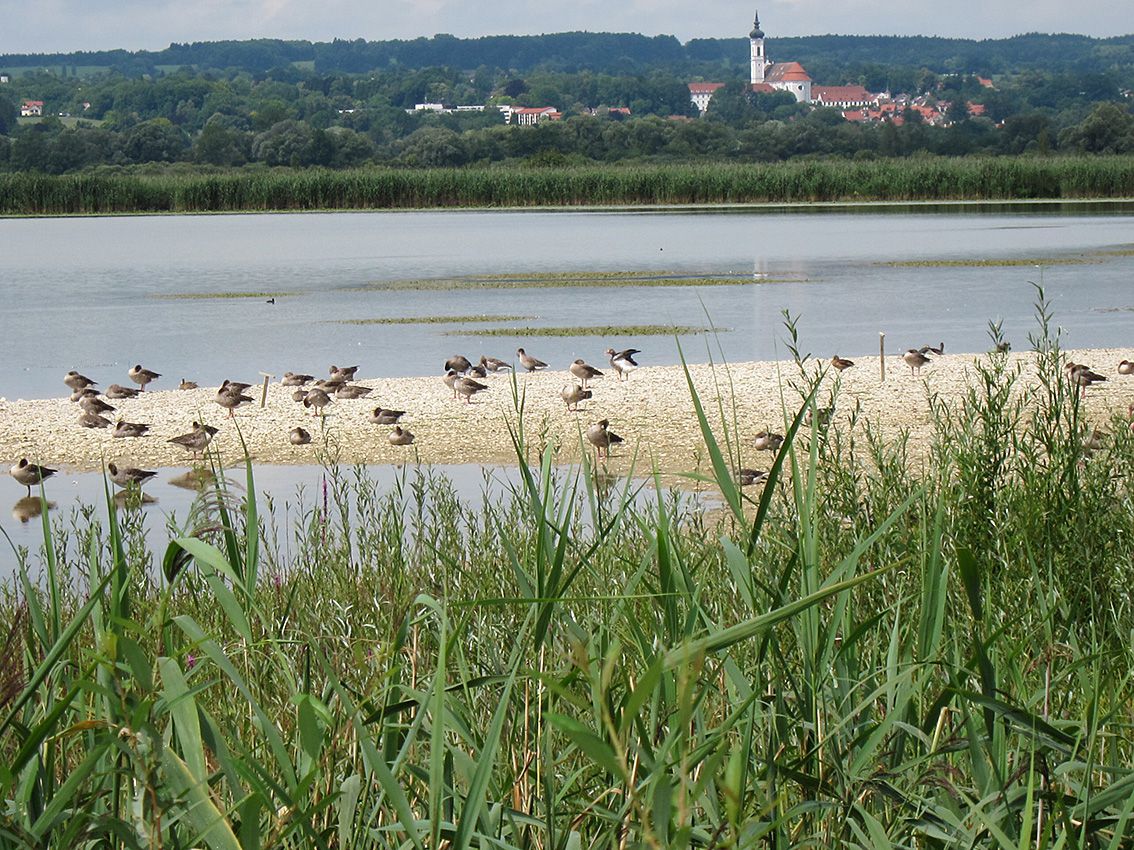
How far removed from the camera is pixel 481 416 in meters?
13.1

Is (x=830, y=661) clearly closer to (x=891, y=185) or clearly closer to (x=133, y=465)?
(x=133, y=465)

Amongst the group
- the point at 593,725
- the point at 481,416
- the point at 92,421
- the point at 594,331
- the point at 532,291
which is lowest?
the point at 532,291

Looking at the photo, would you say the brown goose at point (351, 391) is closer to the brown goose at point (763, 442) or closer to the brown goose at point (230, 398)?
the brown goose at point (230, 398)

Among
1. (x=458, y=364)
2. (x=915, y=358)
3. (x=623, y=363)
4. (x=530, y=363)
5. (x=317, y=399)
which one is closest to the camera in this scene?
(x=317, y=399)

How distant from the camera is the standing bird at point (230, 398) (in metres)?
13.0

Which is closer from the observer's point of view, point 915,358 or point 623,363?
point 915,358

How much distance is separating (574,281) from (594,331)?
9238 mm

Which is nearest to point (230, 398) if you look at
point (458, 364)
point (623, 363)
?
point (458, 364)

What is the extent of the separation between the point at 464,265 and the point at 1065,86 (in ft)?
464

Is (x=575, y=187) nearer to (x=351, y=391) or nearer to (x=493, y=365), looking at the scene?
(x=493, y=365)

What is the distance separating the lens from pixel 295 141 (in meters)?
87.4

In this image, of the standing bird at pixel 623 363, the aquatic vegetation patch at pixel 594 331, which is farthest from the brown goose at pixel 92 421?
the aquatic vegetation patch at pixel 594 331

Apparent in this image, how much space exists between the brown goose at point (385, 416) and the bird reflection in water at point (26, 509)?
314 centimetres

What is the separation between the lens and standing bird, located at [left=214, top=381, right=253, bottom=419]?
13.0 metres
